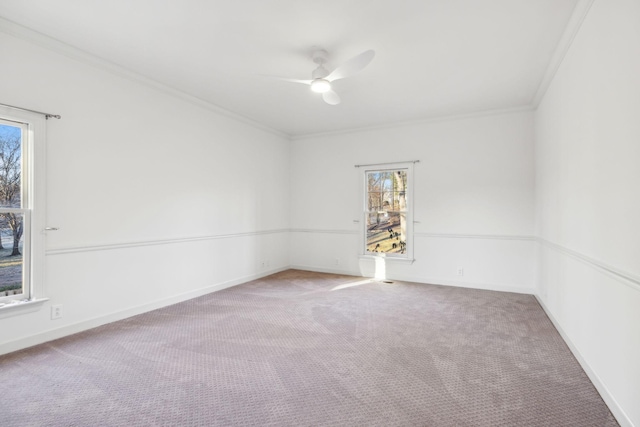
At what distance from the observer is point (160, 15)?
2.41 m

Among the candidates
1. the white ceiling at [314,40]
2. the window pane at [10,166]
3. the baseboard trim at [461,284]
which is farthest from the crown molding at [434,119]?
the window pane at [10,166]

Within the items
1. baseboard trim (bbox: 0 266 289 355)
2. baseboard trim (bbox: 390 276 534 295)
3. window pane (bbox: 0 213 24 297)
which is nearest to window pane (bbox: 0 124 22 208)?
window pane (bbox: 0 213 24 297)

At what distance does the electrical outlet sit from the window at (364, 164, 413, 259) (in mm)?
4247

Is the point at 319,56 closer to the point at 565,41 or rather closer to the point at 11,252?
the point at 565,41

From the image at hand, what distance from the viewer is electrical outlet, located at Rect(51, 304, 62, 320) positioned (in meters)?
2.84

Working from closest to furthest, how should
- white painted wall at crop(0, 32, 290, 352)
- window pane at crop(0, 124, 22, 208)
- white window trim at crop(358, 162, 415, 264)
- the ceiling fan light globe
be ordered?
1. window pane at crop(0, 124, 22, 208)
2. white painted wall at crop(0, 32, 290, 352)
3. the ceiling fan light globe
4. white window trim at crop(358, 162, 415, 264)

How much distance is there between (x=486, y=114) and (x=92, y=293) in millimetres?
5521

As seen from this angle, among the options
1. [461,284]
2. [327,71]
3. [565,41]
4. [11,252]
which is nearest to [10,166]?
[11,252]

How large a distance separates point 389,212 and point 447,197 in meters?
0.97

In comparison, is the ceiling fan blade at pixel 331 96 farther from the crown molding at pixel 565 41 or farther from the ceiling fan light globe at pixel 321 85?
the crown molding at pixel 565 41

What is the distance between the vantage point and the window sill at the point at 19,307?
8.35 feet

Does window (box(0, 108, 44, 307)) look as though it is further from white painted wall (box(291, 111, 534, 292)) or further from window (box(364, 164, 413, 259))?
window (box(364, 164, 413, 259))

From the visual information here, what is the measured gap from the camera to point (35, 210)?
272cm

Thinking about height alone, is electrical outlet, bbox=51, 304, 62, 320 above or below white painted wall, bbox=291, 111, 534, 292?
below
